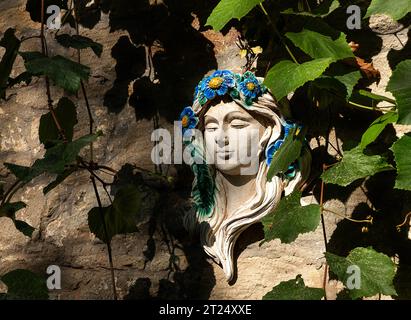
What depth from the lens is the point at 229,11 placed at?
1.61 meters

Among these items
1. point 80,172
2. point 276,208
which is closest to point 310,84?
point 276,208

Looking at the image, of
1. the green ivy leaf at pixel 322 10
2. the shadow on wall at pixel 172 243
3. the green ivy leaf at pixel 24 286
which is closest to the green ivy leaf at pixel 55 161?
the green ivy leaf at pixel 24 286

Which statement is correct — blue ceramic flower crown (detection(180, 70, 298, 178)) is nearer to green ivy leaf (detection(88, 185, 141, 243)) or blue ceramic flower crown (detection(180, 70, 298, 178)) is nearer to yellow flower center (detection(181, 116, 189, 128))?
yellow flower center (detection(181, 116, 189, 128))

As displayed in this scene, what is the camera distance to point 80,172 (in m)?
2.03

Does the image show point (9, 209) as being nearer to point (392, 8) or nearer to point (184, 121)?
point (184, 121)

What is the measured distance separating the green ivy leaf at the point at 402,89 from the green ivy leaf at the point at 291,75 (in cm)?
13

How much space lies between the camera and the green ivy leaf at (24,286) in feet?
5.18

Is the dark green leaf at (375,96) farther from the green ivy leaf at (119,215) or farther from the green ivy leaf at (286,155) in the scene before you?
the green ivy leaf at (119,215)

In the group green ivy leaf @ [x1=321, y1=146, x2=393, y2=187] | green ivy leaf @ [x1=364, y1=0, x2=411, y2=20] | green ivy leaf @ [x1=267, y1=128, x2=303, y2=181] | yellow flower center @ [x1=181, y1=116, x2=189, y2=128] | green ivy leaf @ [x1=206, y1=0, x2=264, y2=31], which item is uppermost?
green ivy leaf @ [x1=206, y1=0, x2=264, y2=31]

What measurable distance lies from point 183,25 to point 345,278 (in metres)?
0.79

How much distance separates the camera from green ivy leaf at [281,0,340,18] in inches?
66.2

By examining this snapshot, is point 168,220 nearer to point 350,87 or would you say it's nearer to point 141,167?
point 141,167

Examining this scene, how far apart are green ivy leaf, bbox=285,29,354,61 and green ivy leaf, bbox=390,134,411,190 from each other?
25cm

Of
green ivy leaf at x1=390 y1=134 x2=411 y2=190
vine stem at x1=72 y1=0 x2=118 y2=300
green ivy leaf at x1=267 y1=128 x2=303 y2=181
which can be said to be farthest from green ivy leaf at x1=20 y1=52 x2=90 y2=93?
green ivy leaf at x1=390 y1=134 x2=411 y2=190
